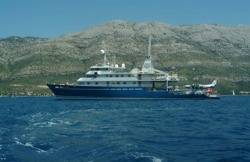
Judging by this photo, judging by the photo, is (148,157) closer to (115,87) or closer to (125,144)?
(125,144)

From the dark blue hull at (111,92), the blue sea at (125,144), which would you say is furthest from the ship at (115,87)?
the blue sea at (125,144)

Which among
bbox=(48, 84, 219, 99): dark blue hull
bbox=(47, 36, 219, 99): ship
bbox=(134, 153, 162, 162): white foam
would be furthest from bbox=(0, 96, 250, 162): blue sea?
bbox=(47, 36, 219, 99): ship

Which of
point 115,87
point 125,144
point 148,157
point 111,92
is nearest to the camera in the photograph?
point 148,157

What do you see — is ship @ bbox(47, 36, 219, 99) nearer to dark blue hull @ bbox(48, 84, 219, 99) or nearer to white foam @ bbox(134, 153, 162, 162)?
dark blue hull @ bbox(48, 84, 219, 99)

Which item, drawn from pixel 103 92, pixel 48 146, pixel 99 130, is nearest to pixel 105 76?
pixel 103 92

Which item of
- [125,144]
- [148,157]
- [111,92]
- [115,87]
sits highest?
[115,87]

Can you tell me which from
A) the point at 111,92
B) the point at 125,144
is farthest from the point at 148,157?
the point at 111,92

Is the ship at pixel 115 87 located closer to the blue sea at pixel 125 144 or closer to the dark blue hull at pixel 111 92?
the dark blue hull at pixel 111 92

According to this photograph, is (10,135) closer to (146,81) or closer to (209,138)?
(209,138)

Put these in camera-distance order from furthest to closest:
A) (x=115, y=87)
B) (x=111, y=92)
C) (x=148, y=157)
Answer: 1. (x=115, y=87)
2. (x=111, y=92)
3. (x=148, y=157)

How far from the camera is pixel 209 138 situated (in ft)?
158

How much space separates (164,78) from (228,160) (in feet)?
500

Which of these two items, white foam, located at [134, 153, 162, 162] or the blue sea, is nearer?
white foam, located at [134, 153, 162, 162]

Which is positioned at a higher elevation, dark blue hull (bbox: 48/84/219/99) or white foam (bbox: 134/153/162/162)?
dark blue hull (bbox: 48/84/219/99)
